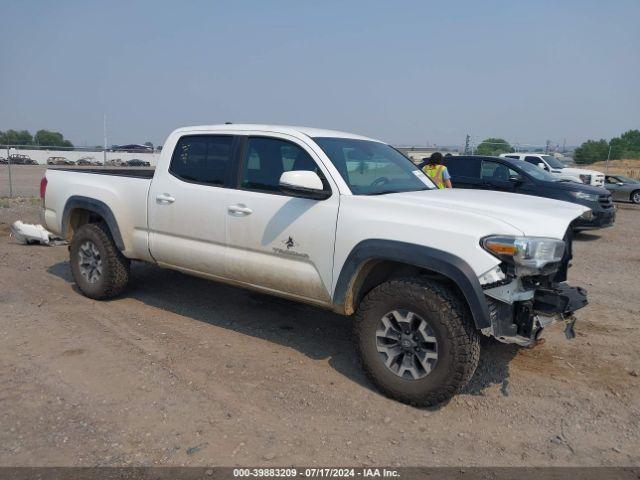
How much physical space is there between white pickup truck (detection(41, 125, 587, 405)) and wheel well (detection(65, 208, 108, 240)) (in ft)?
1.54

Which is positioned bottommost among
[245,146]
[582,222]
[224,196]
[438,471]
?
[438,471]

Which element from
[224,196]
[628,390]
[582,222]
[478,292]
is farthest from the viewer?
[582,222]

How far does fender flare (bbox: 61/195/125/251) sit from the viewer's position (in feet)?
17.8

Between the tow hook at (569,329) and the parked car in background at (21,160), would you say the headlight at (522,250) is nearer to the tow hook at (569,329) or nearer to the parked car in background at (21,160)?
the tow hook at (569,329)

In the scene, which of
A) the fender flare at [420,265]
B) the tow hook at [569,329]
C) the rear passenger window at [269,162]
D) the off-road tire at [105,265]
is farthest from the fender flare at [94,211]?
the tow hook at [569,329]

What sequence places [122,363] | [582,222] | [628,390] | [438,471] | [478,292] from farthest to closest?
[582,222] < [122,363] < [628,390] < [478,292] < [438,471]

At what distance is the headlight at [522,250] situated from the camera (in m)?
3.27

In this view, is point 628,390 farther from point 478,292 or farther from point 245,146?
point 245,146

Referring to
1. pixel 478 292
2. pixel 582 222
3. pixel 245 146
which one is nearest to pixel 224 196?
pixel 245 146

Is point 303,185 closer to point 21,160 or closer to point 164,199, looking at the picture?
point 164,199

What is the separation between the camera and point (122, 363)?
419 centimetres

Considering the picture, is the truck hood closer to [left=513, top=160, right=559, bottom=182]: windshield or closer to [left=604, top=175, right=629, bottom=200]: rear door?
[left=513, top=160, right=559, bottom=182]: windshield

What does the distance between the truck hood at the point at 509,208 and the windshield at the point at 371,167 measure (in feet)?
0.79

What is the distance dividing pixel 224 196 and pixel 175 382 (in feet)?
5.28
